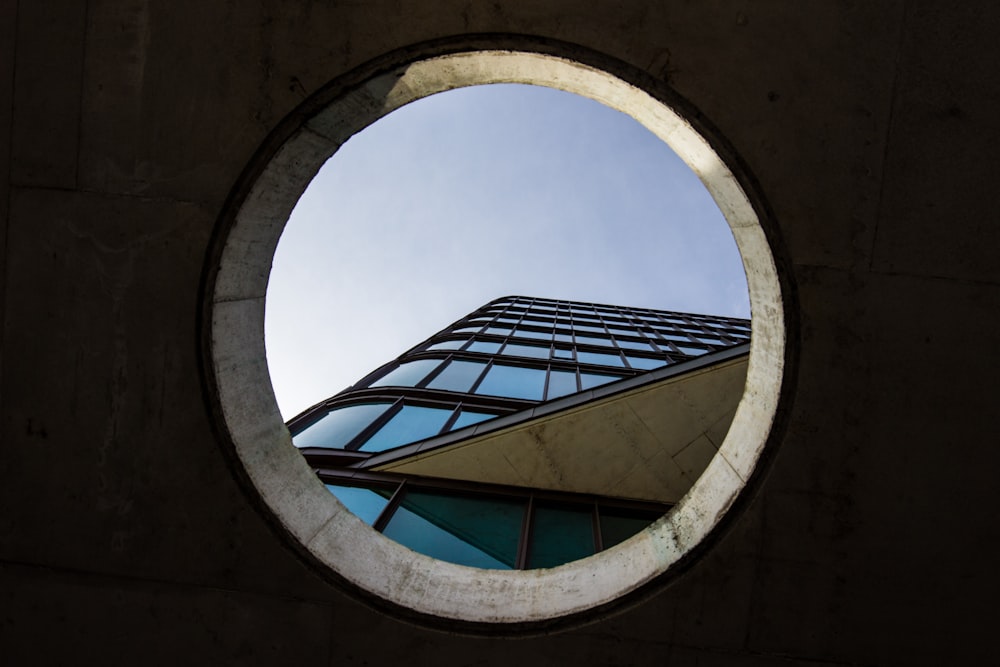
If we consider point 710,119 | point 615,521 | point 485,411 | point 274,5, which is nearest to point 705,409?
point 615,521

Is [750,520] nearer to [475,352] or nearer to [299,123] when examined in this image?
[299,123]

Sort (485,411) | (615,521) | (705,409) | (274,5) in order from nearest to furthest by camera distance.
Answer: (274,5)
(615,521)
(705,409)
(485,411)

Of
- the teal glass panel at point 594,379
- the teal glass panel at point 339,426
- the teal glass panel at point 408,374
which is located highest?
the teal glass panel at point 594,379

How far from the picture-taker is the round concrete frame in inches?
164

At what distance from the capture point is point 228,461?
14.2 ft

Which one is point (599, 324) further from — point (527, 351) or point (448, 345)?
point (448, 345)

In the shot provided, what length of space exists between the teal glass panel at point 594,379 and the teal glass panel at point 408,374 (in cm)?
408

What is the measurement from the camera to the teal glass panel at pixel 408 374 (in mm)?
13617

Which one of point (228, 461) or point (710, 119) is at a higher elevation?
point (710, 119)

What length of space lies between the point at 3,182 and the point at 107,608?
11.3ft

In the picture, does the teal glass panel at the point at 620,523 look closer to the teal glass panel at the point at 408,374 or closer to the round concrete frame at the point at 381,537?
the round concrete frame at the point at 381,537

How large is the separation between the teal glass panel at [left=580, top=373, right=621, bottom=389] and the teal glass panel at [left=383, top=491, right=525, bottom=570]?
239 inches

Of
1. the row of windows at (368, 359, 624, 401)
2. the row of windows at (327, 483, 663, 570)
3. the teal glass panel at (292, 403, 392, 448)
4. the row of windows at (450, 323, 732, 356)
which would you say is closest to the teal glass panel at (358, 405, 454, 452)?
the teal glass panel at (292, 403, 392, 448)

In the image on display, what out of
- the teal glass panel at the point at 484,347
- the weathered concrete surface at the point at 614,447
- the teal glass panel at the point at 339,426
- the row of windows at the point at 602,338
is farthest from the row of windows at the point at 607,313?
the weathered concrete surface at the point at 614,447
